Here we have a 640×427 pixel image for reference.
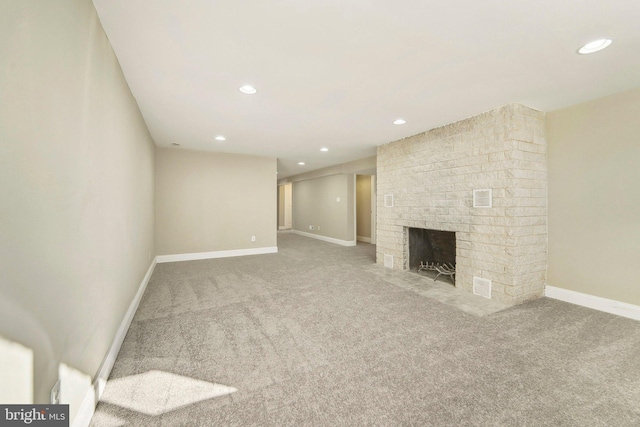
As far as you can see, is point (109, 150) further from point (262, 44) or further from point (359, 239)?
point (359, 239)

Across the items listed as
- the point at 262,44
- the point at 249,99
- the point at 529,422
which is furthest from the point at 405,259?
the point at 262,44

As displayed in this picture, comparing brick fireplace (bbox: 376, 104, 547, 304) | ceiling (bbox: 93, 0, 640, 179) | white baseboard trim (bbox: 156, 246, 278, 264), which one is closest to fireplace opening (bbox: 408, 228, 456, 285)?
brick fireplace (bbox: 376, 104, 547, 304)

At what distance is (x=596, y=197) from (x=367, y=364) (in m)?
3.36

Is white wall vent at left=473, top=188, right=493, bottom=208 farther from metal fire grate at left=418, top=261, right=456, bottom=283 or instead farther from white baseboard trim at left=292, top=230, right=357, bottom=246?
white baseboard trim at left=292, top=230, right=357, bottom=246

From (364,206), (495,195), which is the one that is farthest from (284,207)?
(495,195)

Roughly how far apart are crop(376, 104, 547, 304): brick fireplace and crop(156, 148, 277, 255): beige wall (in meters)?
3.94

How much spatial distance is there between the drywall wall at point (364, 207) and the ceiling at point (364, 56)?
4731 mm

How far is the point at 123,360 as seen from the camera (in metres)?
1.93

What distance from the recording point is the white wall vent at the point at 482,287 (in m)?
3.23

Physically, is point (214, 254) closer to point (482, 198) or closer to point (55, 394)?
point (55, 394)

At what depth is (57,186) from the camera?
1.13 m

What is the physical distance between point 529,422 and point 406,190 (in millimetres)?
3487

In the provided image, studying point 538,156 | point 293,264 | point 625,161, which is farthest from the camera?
point 293,264

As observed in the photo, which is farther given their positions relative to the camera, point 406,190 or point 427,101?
point 406,190
